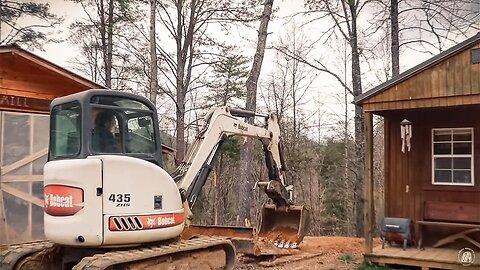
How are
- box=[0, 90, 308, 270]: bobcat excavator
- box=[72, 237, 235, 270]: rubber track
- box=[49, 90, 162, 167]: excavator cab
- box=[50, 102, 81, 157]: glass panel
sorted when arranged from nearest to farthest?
box=[72, 237, 235, 270]: rubber track
box=[0, 90, 308, 270]: bobcat excavator
box=[49, 90, 162, 167]: excavator cab
box=[50, 102, 81, 157]: glass panel

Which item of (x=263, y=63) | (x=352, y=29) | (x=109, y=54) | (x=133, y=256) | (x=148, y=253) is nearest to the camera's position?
(x=133, y=256)

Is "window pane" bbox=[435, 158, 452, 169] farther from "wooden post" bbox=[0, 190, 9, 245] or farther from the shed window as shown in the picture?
"wooden post" bbox=[0, 190, 9, 245]

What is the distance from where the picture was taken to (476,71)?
7363 millimetres

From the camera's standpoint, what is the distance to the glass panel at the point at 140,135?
551cm

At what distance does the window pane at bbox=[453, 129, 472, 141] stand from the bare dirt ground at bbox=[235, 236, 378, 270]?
288 centimetres

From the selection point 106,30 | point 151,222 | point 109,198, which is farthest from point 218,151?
point 106,30

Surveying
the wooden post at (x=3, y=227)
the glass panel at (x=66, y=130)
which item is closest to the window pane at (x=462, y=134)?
the glass panel at (x=66, y=130)

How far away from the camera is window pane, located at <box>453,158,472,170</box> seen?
8484 mm

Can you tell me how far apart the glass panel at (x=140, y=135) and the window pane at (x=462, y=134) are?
5778 mm

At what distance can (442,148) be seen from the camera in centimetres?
877

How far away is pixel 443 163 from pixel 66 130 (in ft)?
21.8

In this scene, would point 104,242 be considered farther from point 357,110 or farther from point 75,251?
point 357,110

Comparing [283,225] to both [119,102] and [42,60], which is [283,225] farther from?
[42,60]

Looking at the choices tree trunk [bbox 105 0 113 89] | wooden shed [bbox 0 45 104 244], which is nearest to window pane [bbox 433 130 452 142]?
wooden shed [bbox 0 45 104 244]
